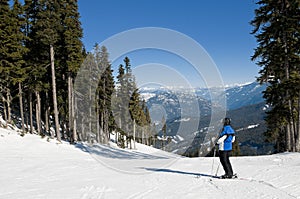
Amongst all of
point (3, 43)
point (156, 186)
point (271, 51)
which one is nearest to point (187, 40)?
point (271, 51)

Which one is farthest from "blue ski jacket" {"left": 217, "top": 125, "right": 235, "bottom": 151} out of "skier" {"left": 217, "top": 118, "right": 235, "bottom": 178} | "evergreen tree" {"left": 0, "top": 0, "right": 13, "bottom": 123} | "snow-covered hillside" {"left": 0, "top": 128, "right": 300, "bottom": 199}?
"evergreen tree" {"left": 0, "top": 0, "right": 13, "bottom": 123}

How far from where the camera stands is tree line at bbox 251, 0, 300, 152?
14.6 m

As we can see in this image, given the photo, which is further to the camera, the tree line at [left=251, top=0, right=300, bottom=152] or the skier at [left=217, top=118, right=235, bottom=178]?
the tree line at [left=251, top=0, right=300, bottom=152]

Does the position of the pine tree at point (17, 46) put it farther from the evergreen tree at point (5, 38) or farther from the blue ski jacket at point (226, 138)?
the blue ski jacket at point (226, 138)

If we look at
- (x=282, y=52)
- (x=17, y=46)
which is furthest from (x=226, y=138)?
(x=17, y=46)

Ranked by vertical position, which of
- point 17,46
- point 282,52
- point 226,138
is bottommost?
point 226,138

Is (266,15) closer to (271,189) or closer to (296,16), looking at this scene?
(296,16)

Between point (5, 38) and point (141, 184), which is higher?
point (5, 38)

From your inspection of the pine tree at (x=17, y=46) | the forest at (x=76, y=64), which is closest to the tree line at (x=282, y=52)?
the forest at (x=76, y=64)

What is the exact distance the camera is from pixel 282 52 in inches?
614

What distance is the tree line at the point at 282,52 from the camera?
1461 cm

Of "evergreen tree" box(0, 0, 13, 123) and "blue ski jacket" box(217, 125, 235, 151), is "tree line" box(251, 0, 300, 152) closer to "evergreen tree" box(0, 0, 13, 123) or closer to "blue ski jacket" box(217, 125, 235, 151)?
"blue ski jacket" box(217, 125, 235, 151)

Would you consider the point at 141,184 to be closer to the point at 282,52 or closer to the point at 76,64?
the point at 282,52

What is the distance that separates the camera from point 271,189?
666 centimetres
